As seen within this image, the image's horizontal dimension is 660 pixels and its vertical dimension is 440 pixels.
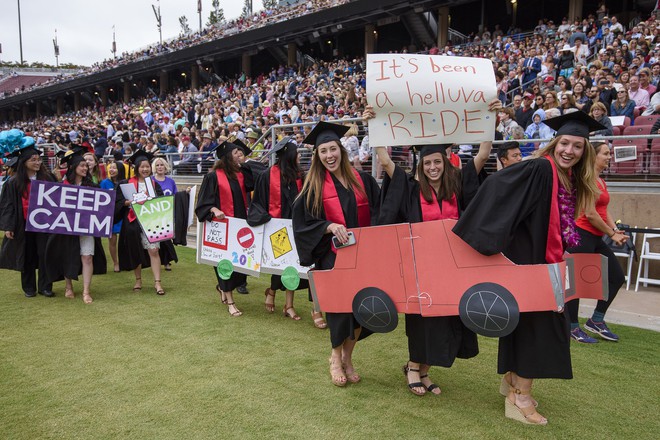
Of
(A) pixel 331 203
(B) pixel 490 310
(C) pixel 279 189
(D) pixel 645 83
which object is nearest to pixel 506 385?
(B) pixel 490 310

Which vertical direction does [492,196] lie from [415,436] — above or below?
above

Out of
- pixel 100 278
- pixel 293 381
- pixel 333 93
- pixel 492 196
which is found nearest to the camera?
pixel 492 196

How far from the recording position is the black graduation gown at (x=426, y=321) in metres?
3.29

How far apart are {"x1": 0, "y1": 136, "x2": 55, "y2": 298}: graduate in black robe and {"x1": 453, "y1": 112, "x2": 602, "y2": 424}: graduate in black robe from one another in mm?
5742

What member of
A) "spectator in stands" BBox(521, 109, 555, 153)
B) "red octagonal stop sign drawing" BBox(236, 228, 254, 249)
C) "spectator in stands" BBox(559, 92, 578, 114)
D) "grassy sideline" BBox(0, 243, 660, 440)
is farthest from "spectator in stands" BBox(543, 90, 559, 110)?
"red octagonal stop sign drawing" BBox(236, 228, 254, 249)

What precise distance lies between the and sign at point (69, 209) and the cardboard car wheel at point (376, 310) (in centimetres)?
426

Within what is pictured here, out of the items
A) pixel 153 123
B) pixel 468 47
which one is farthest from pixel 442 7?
pixel 153 123

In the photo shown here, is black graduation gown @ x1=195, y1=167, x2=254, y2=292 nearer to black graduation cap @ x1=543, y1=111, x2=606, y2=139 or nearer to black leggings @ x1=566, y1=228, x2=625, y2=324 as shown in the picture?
black leggings @ x1=566, y1=228, x2=625, y2=324

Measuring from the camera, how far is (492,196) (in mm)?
2914

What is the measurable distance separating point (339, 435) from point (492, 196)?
5.54 feet

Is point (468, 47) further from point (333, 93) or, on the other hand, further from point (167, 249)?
point (167, 249)

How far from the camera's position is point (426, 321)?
11.0 ft

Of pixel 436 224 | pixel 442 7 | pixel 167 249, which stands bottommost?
pixel 167 249

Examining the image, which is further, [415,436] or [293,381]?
[293,381]
